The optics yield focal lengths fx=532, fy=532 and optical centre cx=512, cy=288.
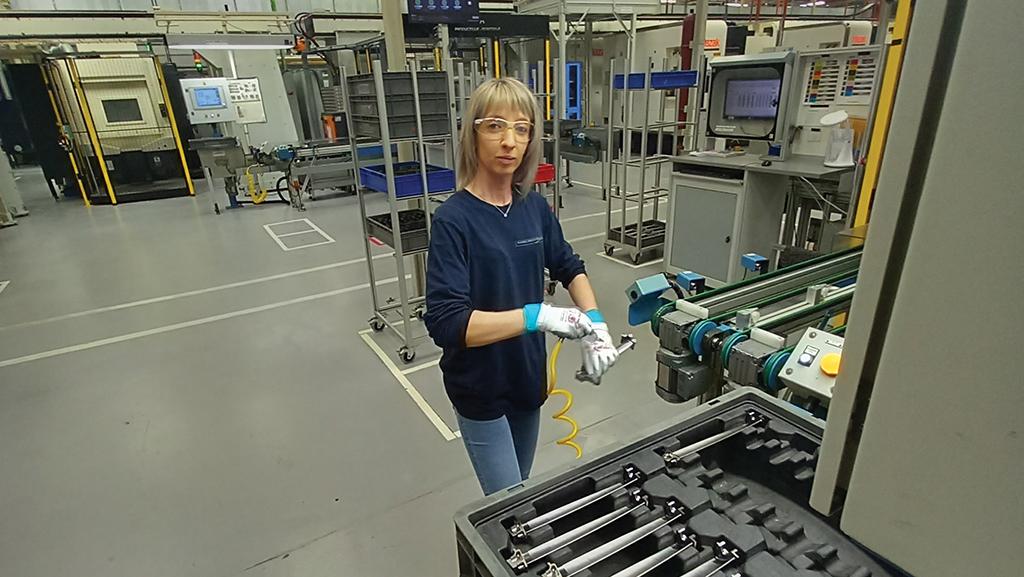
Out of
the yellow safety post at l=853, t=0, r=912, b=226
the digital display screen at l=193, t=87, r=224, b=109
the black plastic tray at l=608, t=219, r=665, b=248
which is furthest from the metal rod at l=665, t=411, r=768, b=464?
the digital display screen at l=193, t=87, r=224, b=109

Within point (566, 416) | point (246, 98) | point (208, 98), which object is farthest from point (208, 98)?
point (566, 416)

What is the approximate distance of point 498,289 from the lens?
1334 millimetres

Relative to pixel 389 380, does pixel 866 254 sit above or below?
above

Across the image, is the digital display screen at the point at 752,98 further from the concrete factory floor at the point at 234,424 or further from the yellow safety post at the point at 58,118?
the yellow safety post at the point at 58,118

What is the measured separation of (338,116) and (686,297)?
810cm

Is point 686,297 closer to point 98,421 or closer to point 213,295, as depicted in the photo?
point 98,421

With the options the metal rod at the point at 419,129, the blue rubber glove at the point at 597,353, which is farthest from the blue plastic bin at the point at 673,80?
the blue rubber glove at the point at 597,353

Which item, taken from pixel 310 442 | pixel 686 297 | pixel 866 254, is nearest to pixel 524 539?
pixel 866 254

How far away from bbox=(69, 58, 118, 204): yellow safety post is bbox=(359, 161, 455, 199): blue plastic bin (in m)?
6.37

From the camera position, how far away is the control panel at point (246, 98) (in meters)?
7.06

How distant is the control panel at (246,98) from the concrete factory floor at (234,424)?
2.98 meters

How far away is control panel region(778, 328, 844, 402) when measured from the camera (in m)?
1.02

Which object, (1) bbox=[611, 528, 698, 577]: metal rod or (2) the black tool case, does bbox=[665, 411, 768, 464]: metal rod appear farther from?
(1) bbox=[611, 528, 698, 577]: metal rod

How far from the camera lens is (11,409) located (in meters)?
2.99
